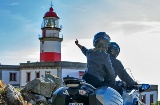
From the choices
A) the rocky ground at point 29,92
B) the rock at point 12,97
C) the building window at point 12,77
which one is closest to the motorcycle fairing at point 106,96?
the rocky ground at point 29,92

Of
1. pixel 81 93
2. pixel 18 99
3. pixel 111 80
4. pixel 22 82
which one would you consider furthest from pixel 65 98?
pixel 22 82

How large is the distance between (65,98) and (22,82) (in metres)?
40.5

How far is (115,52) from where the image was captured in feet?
23.1

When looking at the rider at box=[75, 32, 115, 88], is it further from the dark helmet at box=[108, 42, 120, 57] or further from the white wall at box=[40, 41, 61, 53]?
the white wall at box=[40, 41, 61, 53]

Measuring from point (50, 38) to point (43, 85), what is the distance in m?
27.9

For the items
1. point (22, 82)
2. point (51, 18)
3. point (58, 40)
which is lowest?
point (22, 82)

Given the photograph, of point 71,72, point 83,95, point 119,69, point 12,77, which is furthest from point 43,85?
point 12,77

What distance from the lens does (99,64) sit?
570 centimetres

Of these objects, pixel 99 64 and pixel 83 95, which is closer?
pixel 83 95

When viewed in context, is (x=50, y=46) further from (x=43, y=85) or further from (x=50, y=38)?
(x=43, y=85)

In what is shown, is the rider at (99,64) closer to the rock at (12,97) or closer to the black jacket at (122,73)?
the black jacket at (122,73)

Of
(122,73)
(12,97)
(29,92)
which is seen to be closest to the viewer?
(122,73)

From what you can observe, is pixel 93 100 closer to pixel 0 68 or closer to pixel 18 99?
pixel 18 99

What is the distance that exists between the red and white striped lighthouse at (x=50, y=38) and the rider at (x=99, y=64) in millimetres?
41618
